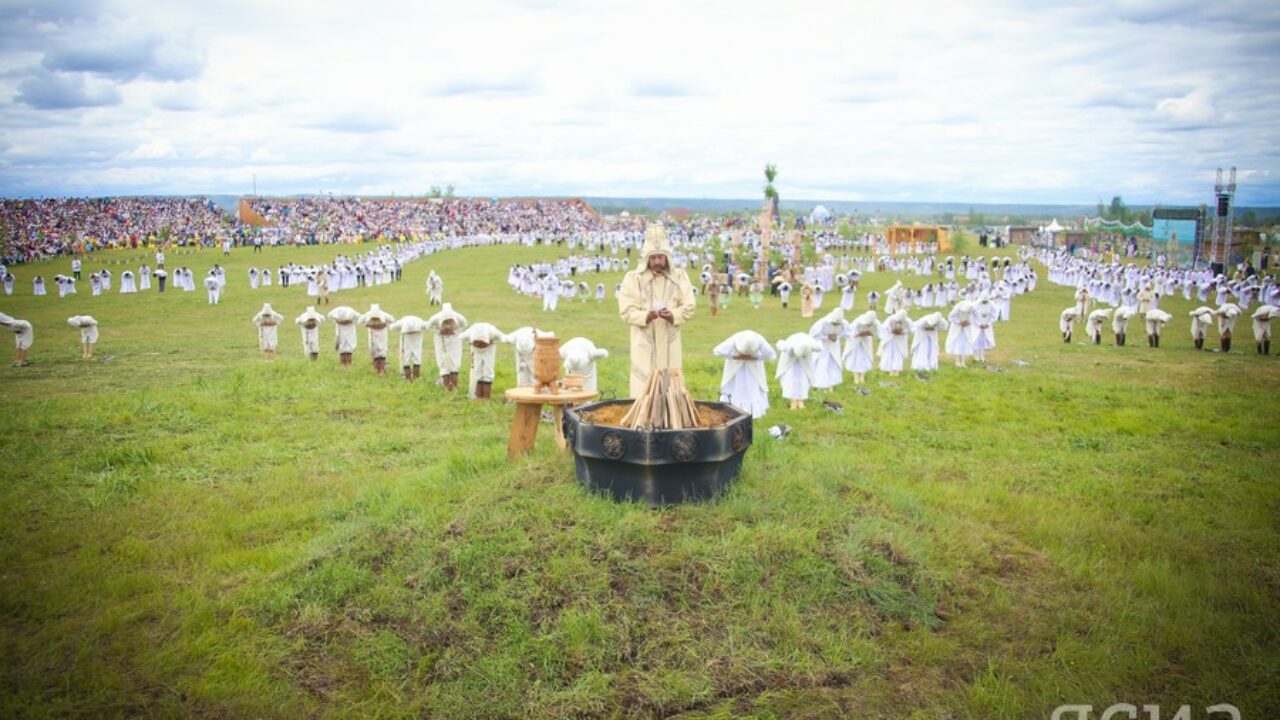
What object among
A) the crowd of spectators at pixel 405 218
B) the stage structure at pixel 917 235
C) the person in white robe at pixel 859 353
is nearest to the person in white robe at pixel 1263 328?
the person in white robe at pixel 859 353

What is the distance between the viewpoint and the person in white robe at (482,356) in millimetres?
12398

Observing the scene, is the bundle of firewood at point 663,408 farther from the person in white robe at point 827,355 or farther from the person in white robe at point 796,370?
the person in white robe at point 827,355

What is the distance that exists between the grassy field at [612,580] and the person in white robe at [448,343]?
3318 mm

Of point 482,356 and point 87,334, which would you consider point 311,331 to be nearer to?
point 87,334

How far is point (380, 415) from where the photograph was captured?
11875 millimetres

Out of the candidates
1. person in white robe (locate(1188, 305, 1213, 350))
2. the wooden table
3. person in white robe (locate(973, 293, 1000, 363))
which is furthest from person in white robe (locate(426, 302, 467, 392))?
person in white robe (locate(1188, 305, 1213, 350))

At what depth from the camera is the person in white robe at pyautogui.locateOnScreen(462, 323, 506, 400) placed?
12398 mm

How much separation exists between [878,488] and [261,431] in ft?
25.5

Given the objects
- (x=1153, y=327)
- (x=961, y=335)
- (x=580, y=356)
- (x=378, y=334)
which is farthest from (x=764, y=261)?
(x=580, y=356)

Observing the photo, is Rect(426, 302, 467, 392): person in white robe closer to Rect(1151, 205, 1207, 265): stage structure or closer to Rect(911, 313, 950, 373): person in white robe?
Rect(911, 313, 950, 373): person in white robe

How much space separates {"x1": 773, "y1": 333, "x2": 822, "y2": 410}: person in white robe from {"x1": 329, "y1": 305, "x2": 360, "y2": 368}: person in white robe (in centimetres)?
802

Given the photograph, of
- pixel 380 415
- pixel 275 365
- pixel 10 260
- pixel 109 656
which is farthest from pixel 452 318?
pixel 10 260

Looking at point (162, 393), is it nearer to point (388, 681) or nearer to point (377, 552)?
point (377, 552)

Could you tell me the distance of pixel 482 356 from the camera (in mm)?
12828
